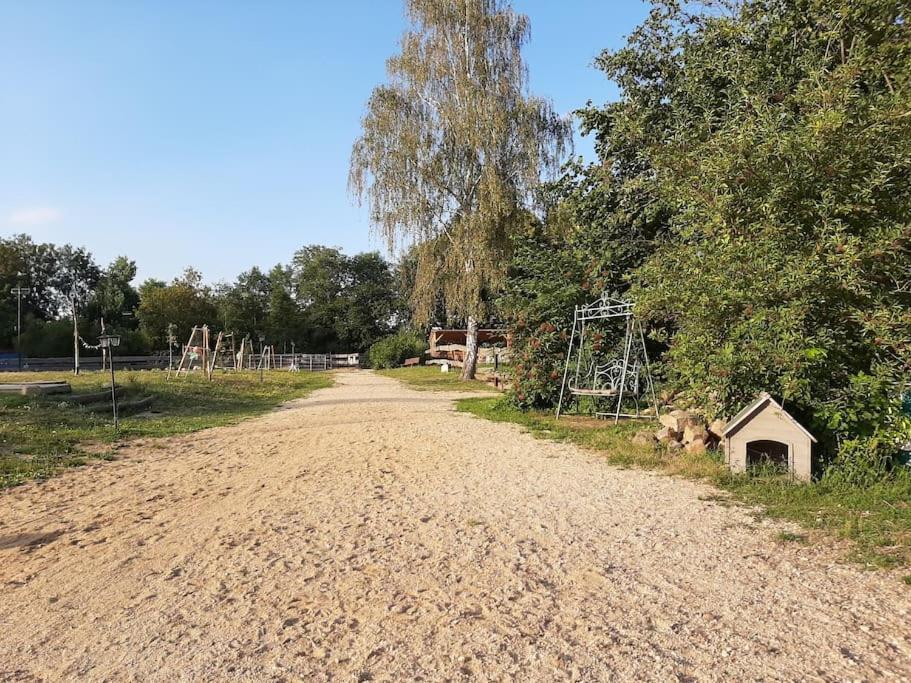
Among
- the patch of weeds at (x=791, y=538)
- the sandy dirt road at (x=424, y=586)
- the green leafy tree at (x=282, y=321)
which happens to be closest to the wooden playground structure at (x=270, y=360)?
the green leafy tree at (x=282, y=321)

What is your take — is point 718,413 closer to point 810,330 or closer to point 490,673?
point 810,330

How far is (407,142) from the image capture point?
21.8 metres

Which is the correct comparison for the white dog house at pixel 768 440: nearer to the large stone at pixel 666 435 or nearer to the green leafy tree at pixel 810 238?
the green leafy tree at pixel 810 238

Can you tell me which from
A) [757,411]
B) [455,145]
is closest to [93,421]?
[757,411]

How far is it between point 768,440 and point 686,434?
5.44 feet

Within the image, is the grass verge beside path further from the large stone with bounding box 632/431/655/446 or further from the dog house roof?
the dog house roof

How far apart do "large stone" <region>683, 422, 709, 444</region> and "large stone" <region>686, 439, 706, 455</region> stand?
3 cm

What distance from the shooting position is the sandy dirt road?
2.81 meters

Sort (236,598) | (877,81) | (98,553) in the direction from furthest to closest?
(877,81)
(98,553)
(236,598)

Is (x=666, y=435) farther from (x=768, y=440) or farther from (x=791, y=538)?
(x=791, y=538)

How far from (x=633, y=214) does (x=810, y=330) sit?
18.9 feet

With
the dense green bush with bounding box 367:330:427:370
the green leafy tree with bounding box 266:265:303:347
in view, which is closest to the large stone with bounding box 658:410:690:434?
the dense green bush with bounding box 367:330:427:370

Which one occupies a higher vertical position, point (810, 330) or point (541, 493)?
point (810, 330)

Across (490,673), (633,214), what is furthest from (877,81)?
(490,673)
